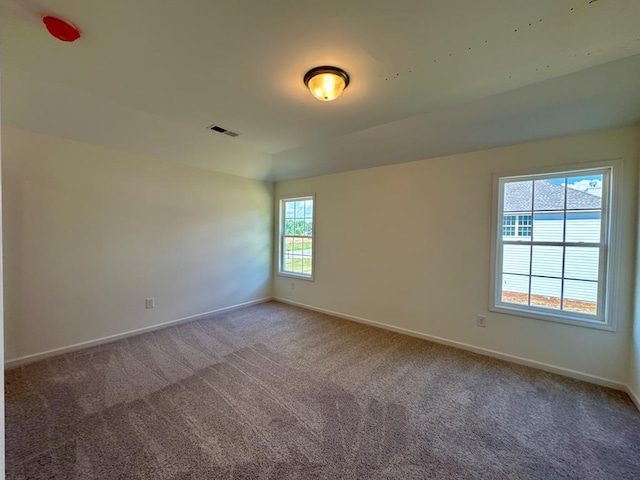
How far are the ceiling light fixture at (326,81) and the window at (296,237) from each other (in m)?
2.53

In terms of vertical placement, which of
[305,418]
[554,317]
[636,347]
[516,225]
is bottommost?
[305,418]

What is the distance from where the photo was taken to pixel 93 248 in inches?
125

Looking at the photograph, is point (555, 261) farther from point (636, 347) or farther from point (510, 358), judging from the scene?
point (510, 358)

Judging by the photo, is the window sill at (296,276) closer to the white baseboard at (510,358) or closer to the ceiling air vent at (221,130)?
the white baseboard at (510,358)

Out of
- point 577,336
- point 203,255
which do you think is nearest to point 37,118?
point 203,255

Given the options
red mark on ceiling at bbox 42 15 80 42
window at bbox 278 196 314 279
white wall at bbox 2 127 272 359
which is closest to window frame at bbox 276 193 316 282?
window at bbox 278 196 314 279

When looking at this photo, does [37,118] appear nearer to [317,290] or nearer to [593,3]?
[317,290]

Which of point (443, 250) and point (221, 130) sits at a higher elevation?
point (221, 130)

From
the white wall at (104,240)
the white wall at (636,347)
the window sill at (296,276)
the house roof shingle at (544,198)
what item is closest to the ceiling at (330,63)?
the white wall at (104,240)

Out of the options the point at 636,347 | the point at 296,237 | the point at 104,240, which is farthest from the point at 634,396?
the point at 104,240

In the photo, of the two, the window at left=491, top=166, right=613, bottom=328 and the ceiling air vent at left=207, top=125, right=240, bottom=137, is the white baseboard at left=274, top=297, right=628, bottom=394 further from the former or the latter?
the ceiling air vent at left=207, top=125, right=240, bottom=137

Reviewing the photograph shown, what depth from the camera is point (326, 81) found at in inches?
85.7

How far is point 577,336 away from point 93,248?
4996mm

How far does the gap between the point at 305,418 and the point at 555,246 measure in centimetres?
284
